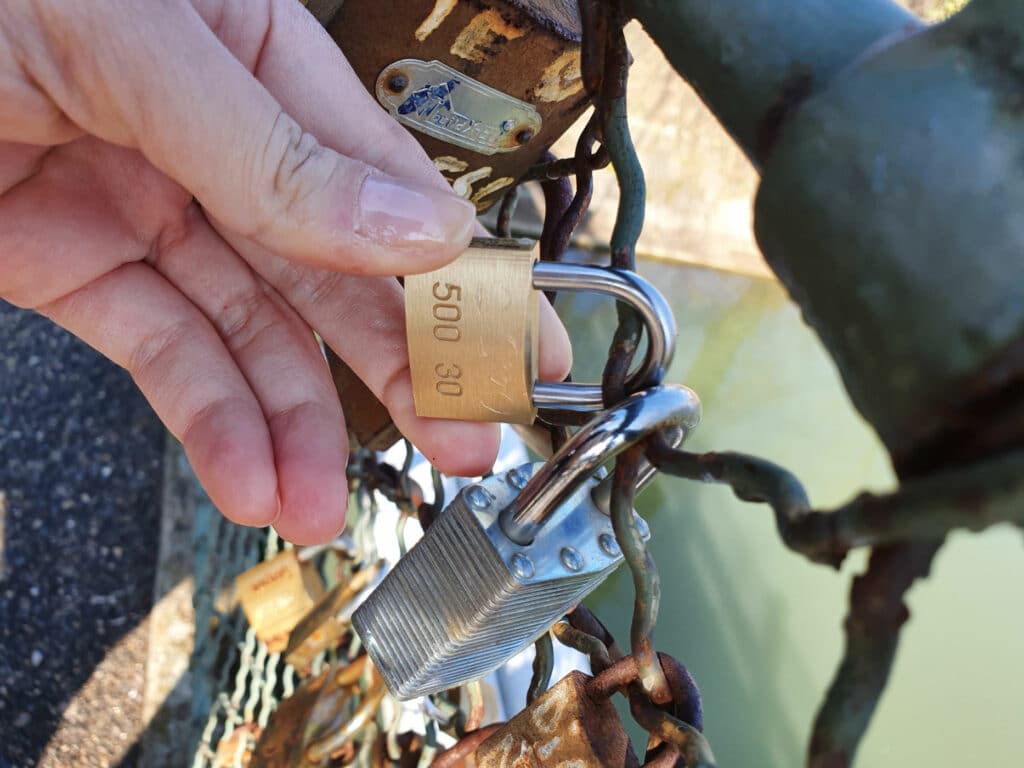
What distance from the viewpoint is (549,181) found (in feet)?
2.48

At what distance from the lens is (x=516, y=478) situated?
59cm

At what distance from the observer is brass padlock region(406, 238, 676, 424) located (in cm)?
54

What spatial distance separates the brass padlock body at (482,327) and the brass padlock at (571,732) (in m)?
0.18

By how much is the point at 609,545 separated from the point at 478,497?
9cm

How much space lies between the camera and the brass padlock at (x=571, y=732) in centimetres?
50

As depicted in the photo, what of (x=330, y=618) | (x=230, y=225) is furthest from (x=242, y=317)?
(x=330, y=618)

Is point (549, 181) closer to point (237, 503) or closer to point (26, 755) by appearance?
point (237, 503)

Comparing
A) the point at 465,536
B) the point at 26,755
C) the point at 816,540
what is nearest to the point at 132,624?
the point at 26,755

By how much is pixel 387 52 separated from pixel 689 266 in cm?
183

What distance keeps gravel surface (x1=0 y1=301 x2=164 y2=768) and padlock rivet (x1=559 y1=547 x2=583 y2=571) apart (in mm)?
1090

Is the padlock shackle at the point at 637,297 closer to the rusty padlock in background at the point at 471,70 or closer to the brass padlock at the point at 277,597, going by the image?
the rusty padlock in background at the point at 471,70

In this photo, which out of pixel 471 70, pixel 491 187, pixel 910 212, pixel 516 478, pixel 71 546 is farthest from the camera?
pixel 71 546

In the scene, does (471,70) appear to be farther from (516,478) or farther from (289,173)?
(516,478)

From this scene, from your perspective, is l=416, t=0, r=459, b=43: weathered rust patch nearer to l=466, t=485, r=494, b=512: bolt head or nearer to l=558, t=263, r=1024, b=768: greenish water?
l=466, t=485, r=494, b=512: bolt head
